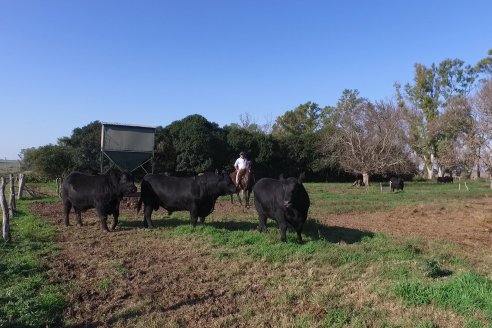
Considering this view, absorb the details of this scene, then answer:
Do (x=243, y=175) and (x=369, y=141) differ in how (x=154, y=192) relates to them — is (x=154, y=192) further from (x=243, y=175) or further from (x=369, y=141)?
(x=369, y=141)

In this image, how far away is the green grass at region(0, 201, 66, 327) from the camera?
465 cm

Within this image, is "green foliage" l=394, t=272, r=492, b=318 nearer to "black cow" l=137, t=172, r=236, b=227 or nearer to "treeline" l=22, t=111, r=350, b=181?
"black cow" l=137, t=172, r=236, b=227

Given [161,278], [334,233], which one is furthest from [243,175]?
[161,278]

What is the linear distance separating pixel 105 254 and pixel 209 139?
2600 cm

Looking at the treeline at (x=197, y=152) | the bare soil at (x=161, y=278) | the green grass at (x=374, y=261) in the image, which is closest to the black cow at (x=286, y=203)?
the green grass at (x=374, y=261)

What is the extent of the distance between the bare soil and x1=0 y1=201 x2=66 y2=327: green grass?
20 cm

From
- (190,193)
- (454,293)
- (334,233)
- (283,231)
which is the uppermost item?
(190,193)

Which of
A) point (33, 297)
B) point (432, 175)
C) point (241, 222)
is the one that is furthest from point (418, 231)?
point (432, 175)

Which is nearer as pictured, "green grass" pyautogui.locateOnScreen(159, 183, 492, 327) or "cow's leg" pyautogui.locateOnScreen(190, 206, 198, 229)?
"green grass" pyautogui.locateOnScreen(159, 183, 492, 327)

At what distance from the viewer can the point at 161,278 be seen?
6.15m

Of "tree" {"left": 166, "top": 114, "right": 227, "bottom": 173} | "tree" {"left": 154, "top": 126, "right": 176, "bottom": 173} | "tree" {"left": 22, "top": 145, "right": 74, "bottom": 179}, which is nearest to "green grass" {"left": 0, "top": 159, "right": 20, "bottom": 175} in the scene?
"tree" {"left": 22, "top": 145, "right": 74, "bottom": 179}

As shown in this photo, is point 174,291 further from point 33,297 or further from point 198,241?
point 198,241

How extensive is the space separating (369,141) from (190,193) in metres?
26.0

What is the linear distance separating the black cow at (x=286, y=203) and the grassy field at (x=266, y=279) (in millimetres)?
377
